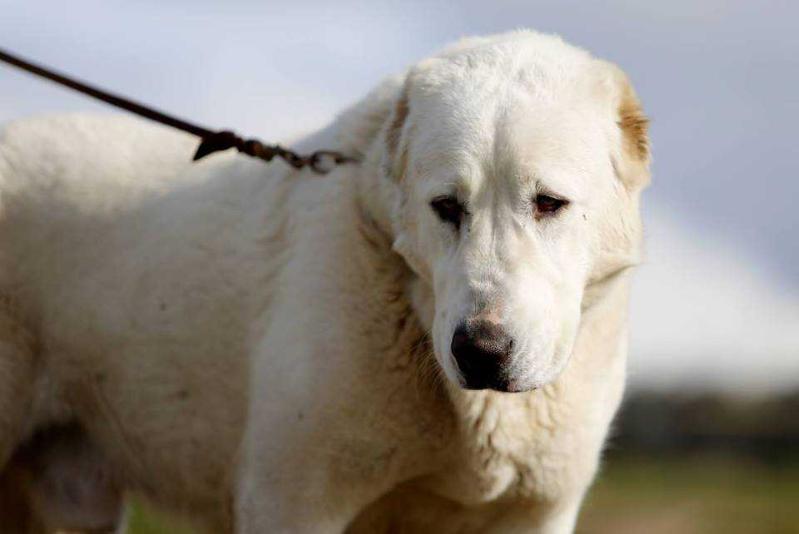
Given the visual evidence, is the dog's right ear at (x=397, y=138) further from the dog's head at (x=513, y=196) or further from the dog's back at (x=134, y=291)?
the dog's back at (x=134, y=291)

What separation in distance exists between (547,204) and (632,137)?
46 cm

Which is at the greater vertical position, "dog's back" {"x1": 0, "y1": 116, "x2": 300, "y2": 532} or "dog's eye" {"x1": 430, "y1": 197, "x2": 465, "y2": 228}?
"dog's eye" {"x1": 430, "y1": 197, "x2": 465, "y2": 228}

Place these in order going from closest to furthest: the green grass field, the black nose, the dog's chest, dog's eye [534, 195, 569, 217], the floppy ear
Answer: the black nose < dog's eye [534, 195, 569, 217] < the floppy ear < the dog's chest < the green grass field

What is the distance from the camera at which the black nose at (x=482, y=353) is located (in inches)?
152

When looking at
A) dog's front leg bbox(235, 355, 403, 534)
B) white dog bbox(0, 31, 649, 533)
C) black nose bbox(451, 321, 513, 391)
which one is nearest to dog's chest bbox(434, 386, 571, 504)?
white dog bbox(0, 31, 649, 533)

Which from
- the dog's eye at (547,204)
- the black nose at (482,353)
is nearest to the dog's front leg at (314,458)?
the black nose at (482,353)

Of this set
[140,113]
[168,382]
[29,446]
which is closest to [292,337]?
[168,382]

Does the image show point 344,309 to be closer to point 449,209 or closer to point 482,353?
point 449,209

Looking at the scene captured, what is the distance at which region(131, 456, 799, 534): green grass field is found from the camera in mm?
13875

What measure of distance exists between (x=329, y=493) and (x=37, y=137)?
2051mm

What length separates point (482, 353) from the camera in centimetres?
388

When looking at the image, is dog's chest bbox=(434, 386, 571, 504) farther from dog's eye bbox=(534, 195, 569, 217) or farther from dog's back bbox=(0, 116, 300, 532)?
dog's back bbox=(0, 116, 300, 532)

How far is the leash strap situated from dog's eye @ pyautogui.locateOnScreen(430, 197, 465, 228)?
2.36ft

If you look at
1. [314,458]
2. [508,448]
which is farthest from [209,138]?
[508,448]
